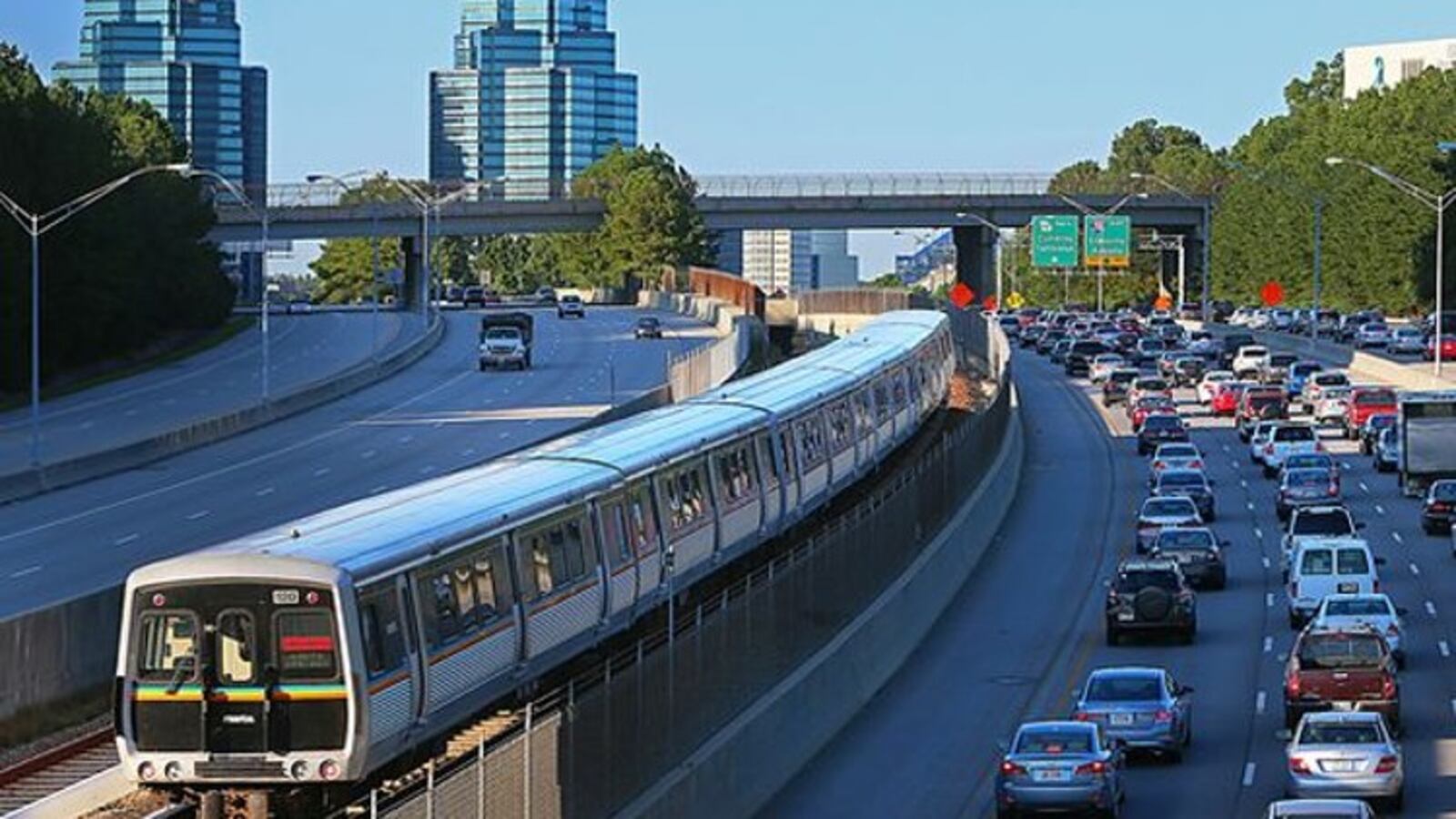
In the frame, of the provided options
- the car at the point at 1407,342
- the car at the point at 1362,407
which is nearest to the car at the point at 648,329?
the car at the point at 1407,342

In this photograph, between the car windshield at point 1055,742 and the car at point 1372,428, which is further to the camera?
the car at point 1372,428

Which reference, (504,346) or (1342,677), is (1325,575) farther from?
(504,346)

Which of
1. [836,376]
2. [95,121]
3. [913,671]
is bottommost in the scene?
[913,671]

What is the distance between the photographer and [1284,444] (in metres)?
72.0

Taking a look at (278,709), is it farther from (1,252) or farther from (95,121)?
(95,121)

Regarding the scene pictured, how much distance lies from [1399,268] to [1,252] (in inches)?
3346

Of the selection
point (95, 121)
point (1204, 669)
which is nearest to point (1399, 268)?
point (95, 121)

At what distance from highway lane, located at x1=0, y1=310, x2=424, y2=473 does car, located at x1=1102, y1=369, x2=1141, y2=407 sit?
89.9 feet

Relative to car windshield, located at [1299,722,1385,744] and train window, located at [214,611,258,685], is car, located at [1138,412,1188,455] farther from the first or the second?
train window, located at [214,611,258,685]

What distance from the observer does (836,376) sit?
56.4 m

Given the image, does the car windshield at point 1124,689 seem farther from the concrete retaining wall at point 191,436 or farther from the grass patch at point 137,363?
the grass patch at point 137,363

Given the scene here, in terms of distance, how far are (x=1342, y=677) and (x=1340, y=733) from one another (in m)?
4.45

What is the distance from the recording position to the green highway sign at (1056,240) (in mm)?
136750

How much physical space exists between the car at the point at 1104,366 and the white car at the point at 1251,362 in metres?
4.14
